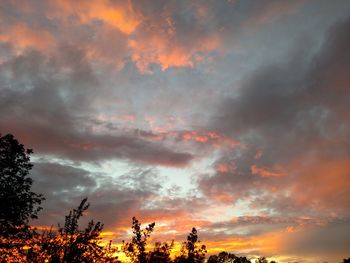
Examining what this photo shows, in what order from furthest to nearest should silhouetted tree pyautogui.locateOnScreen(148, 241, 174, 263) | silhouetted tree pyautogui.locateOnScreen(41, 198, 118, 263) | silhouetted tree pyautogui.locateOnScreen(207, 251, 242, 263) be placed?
silhouetted tree pyautogui.locateOnScreen(207, 251, 242, 263), silhouetted tree pyautogui.locateOnScreen(148, 241, 174, 263), silhouetted tree pyautogui.locateOnScreen(41, 198, 118, 263)

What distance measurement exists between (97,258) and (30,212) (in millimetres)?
12185

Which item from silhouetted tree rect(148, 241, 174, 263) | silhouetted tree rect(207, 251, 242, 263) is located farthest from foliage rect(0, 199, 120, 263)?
silhouetted tree rect(207, 251, 242, 263)

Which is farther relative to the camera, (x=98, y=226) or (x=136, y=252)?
(x=136, y=252)

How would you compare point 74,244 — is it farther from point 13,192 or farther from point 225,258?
point 225,258

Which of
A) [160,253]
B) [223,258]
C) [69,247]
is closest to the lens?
[69,247]

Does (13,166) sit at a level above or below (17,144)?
below

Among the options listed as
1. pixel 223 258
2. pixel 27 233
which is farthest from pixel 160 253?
pixel 223 258

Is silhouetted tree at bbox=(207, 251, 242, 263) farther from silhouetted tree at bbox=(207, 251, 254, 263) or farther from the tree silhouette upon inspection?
the tree silhouette

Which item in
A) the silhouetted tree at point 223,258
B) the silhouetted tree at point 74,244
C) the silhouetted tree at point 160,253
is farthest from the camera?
the silhouetted tree at point 223,258

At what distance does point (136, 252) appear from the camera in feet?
225

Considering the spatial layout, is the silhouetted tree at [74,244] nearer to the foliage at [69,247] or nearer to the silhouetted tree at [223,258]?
the foliage at [69,247]

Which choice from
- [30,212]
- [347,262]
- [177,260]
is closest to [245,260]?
[347,262]

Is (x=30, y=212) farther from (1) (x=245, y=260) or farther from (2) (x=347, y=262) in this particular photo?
(1) (x=245, y=260)

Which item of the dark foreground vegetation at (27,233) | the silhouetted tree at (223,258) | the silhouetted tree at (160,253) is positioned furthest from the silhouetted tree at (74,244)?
the silhouetted tree at (223,258)
